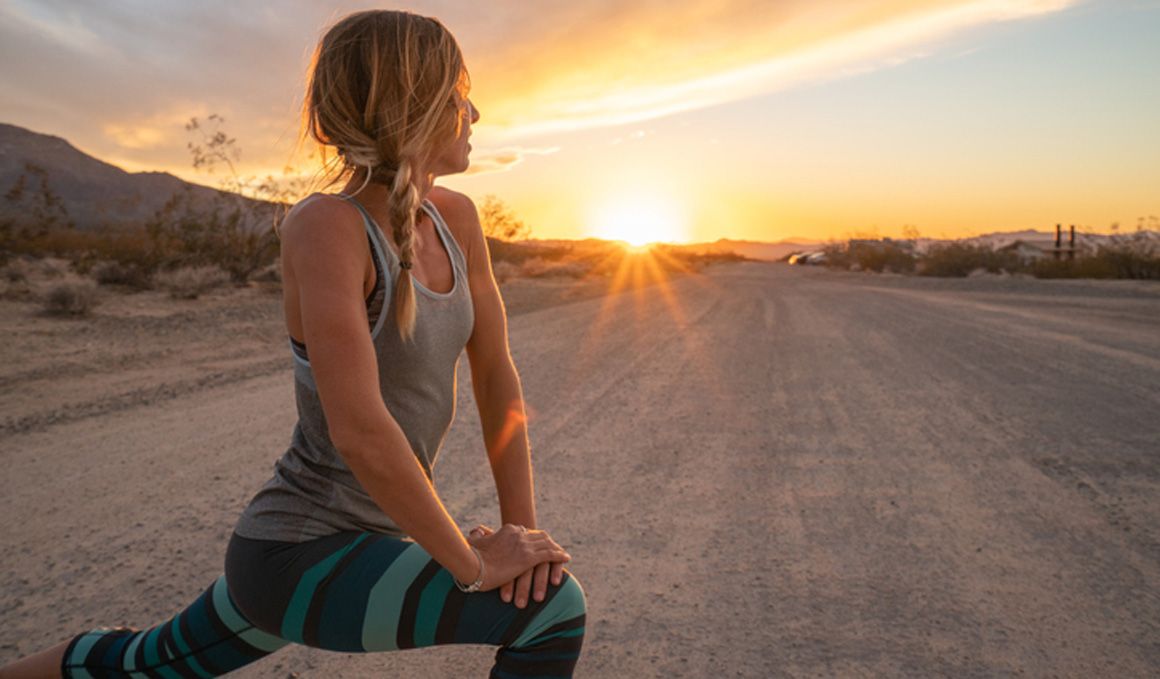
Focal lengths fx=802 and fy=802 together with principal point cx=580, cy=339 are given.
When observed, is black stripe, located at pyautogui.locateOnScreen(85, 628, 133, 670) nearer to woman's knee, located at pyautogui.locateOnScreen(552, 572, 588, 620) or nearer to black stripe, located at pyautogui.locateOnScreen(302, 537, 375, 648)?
black stripe, located at pyautogui.locateOnScreen(302, 537, 375, 648)

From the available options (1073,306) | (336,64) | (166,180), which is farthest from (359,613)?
(166,180)

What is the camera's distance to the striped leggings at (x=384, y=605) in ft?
4.69

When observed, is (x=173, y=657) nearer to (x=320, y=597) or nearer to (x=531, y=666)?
(x=320, y=597)

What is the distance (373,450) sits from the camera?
4.40 feet

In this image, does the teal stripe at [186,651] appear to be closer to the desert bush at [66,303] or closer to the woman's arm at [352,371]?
the woman's arm at [352,371]

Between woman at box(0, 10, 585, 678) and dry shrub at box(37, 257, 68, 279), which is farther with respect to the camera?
dry shrub at box(37, 257, 68, 279)

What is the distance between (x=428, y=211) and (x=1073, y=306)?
50.8 ft

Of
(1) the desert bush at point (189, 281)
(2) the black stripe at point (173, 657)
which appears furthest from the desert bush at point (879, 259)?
(2) the black stripe at point (173, 657)

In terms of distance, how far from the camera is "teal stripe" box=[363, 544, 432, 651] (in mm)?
1432

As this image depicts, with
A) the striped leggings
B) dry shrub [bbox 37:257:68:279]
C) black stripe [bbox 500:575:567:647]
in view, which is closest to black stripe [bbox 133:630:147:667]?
the striped leggings

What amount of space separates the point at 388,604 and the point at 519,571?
24 cm

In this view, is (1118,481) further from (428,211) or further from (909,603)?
(428,211)

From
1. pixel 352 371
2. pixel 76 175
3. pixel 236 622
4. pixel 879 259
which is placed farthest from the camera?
pixel 76 175

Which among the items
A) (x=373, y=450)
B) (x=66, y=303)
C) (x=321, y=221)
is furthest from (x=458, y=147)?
(x=66, y=303)
